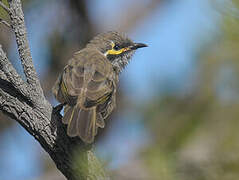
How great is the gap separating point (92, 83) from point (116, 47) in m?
1.44

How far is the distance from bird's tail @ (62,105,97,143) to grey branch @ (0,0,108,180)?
7cm

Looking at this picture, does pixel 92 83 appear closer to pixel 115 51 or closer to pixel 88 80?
pixel 88 80

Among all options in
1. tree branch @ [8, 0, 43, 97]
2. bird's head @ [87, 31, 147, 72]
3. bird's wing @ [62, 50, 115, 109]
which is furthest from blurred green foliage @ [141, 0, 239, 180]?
bird's head @ [87, 31, 147, 72]

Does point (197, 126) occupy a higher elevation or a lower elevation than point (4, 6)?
lower

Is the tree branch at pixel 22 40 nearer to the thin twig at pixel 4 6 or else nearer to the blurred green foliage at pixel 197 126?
the thin twig at pixel 4 6

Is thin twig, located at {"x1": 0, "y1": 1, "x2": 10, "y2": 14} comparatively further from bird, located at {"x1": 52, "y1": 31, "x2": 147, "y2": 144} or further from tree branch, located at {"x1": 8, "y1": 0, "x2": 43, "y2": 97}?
bird, located at {"x1": 52, "y1": 31, "x2": 147, "y2": 144}

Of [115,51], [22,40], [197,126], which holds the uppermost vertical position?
[115,51]

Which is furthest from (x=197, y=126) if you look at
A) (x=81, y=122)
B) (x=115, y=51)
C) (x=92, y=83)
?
(x=115, y=51)

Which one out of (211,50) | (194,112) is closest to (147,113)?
(194,112)

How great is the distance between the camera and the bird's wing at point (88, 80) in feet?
12.9

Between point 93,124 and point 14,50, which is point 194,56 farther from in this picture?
point 14,50

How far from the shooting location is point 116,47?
5570mm

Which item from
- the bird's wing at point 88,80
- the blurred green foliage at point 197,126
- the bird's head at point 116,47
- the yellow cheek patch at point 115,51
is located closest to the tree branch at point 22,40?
the bird's wing at point 88,80

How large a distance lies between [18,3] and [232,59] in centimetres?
154
